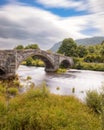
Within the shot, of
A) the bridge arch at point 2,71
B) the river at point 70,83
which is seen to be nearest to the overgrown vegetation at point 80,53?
the river at point 70,83

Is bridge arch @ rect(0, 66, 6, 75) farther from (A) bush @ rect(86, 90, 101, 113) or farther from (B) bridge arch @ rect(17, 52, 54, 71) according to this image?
(A) bush @ rect(86, 90, 101, 113)

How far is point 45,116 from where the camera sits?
637 inches

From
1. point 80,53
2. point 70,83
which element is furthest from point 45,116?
point 80,53

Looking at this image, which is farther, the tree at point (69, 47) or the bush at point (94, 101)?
the tree at point (69, 47)

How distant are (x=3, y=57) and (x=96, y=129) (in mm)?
33756

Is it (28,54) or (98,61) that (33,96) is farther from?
(98,61)

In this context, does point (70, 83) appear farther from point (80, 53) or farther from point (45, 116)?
point (80, 53)

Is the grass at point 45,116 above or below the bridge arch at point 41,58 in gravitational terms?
below

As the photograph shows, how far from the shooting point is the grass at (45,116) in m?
15.4

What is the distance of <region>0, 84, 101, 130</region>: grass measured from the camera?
15352 mm

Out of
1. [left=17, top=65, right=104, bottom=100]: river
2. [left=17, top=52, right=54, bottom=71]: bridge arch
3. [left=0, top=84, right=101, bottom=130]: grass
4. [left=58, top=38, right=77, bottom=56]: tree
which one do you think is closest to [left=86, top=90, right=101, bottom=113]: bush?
[left=0, top=84, right=101, bottom=130]: grass

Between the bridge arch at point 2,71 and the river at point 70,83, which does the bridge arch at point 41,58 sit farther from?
the bridge arch at point 2,71

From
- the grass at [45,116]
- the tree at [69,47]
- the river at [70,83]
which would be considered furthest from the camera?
the tree at [69,47]

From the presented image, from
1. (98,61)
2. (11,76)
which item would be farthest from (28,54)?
(98,61)
